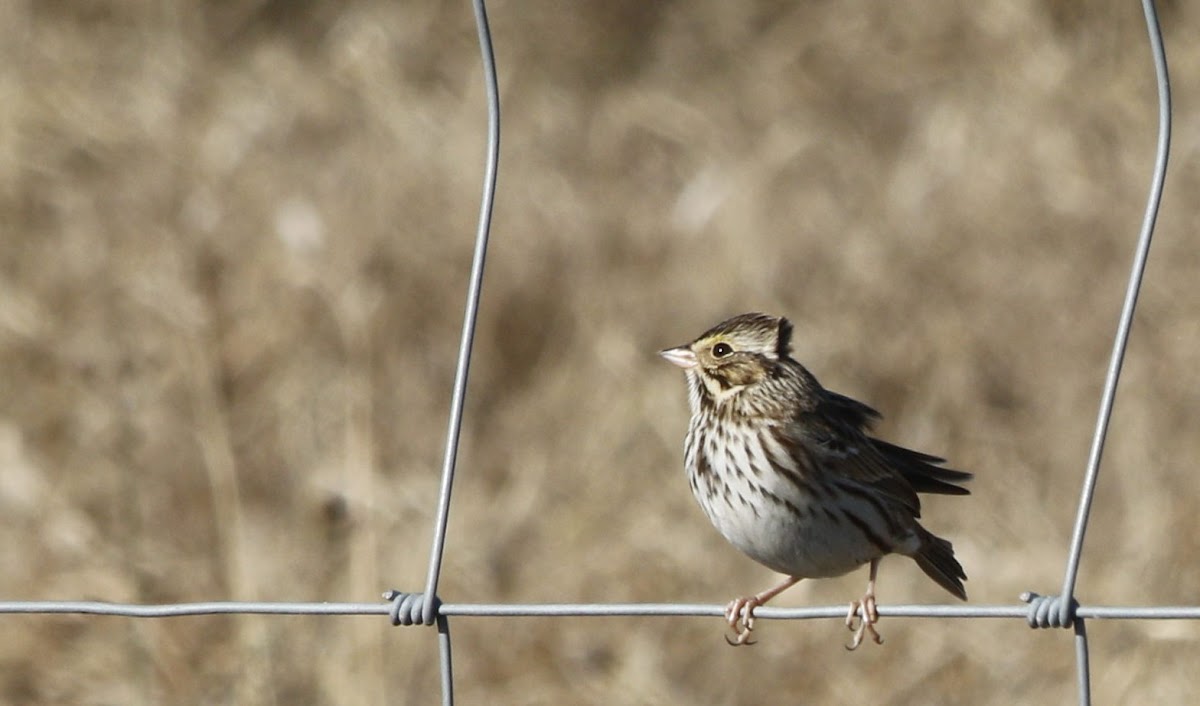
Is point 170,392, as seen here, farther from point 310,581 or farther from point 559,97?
point 559,97

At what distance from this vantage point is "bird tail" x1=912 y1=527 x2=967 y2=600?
3959mm

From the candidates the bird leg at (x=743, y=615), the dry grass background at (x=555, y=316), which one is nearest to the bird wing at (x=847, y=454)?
the bird leg at (x=743, y=615)

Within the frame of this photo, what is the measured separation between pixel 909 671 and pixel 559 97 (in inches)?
172

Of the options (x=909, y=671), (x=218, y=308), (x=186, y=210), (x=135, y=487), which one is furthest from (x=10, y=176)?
(x=909, y=671)

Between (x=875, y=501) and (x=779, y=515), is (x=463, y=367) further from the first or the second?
(x=875, y=501)

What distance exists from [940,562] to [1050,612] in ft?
4.84

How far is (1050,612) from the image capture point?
254 cm

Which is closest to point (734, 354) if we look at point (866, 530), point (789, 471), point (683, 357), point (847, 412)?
point (683, 357)

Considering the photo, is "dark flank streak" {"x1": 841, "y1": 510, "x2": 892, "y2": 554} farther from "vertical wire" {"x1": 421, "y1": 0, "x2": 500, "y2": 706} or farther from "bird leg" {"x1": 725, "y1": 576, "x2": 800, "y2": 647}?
"vertical wire" {"x1": 421, "y1": 0, "x2": 500, "y2": 706}

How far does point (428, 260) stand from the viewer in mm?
7641

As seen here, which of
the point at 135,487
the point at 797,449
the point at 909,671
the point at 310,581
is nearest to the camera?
the point at 797,449

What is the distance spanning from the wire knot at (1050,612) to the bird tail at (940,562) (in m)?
1.39

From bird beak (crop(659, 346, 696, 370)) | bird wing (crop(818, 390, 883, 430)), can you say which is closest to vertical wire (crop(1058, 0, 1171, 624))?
bird wing (crop(818, 390, 883, 430))

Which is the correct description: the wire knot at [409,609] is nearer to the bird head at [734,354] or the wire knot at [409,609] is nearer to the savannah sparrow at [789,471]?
the savannah sparrow at [789,471]
